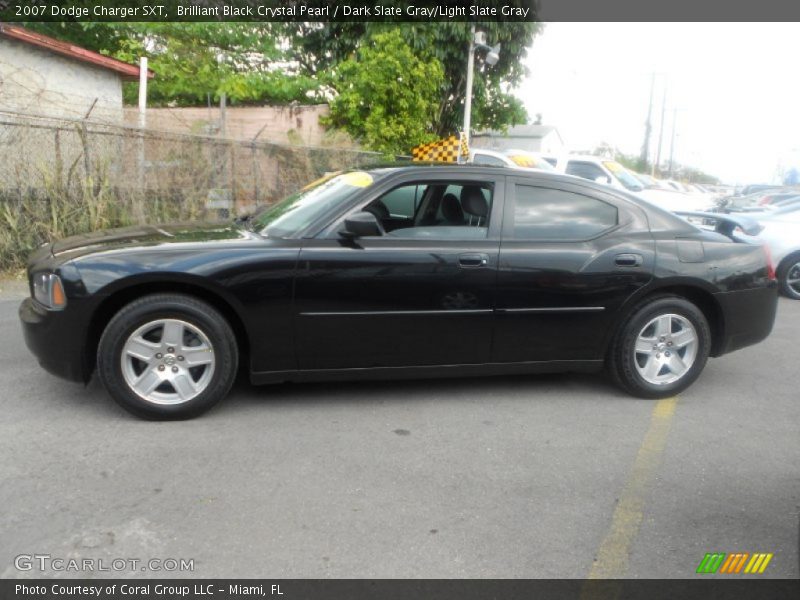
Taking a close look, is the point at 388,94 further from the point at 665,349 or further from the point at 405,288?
the point at 405,288

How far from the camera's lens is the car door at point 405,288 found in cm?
417

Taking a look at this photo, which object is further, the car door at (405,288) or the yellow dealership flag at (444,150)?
the yellow dealership flag at (444,150)

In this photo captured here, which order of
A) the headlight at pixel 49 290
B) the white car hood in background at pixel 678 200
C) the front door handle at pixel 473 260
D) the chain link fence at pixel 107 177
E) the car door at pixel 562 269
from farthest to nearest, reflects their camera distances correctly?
the white car hood in background at pixel 678 200 → the chain link fence at pixel 107 177 → the car door at pixel 562 269 → the front door handle at pixel 473 260 → the headlight at pixel 49 290

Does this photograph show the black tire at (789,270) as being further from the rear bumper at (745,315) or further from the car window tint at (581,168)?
the car window tint at (581,168)

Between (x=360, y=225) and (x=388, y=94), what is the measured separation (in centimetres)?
1057

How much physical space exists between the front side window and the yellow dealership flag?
8271 millimetres

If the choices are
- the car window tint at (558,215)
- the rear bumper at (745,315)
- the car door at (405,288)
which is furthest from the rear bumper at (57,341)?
the rear bumper at (745,315)

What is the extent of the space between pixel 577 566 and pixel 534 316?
1913 mm

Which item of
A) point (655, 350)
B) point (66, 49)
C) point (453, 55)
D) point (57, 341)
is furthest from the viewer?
point (453, 55)

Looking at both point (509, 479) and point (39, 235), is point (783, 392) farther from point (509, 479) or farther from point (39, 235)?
point (39, 235)

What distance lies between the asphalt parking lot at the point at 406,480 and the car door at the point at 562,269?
0.44 meters

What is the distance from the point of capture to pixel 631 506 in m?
3.34

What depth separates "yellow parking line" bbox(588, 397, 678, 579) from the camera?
113 inches

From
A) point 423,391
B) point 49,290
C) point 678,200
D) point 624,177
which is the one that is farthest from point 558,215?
point 678,200
